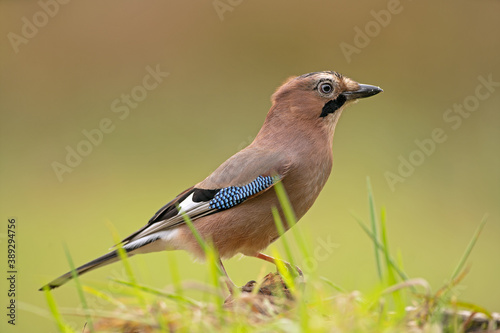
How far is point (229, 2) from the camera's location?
1070 cm

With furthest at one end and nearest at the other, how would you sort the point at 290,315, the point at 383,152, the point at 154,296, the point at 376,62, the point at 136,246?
the point at 376,62, the point at 383,152, the point at 136,246, the point at 154,296, the point at 290,315

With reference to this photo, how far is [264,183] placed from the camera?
3.87 m

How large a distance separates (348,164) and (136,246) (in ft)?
19.2

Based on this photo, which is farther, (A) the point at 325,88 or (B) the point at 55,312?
(A) the point at 325,88

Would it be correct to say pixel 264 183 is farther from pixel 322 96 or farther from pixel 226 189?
pixel 322 96

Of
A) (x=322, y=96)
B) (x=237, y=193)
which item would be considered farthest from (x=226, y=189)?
(x=322, y=96)

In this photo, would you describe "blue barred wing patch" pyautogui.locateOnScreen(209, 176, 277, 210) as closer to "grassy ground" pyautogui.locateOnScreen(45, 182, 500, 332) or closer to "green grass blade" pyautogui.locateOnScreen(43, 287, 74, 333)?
"grassy ground" pyautogui.locateOnScreen(45, 182, 500, 332)

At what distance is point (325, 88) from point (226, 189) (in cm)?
86

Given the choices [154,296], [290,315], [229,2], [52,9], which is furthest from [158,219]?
[229,2]

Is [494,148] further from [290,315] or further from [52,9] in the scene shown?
[290,315]

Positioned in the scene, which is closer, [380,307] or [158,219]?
[380,307]

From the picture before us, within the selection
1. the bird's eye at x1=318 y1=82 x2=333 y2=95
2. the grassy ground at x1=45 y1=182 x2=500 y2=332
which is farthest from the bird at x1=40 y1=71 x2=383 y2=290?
the grassy ground at x1=45 y1=182 x2=500 y2=332

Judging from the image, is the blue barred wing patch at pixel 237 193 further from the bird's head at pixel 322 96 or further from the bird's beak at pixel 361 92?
the bird's beak at pixel 361 92

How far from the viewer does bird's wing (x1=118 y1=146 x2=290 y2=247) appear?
3900mm
